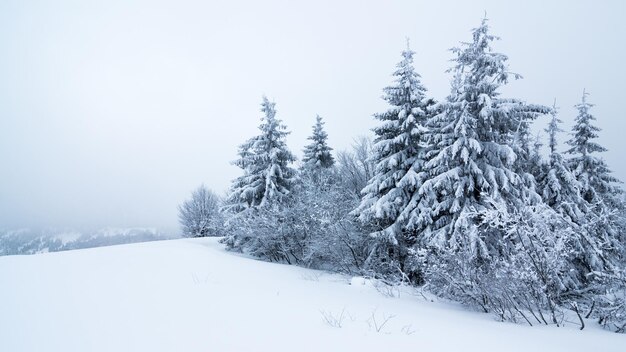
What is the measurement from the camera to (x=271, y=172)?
65.5 feet

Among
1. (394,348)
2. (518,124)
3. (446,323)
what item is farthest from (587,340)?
(518,124)

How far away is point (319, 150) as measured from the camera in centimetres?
2591

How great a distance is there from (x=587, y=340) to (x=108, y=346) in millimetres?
7824

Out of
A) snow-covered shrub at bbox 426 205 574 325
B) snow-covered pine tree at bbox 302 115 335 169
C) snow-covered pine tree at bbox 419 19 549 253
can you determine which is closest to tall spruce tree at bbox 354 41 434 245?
snow-covered pine tree at bbox 419 19 549 253

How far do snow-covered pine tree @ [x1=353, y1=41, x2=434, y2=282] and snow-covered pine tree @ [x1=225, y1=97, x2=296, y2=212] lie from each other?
25.0 feet

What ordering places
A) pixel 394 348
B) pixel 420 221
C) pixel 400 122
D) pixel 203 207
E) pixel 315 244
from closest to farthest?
pixel 394 348 < pixel 420 221 < pixel 400 122 < pixel 315 244 < pixel 203 207

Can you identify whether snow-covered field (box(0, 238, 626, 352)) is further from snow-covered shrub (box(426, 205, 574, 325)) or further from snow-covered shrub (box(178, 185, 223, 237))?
snow-covered shrub (box(178, 185, 223, 237))

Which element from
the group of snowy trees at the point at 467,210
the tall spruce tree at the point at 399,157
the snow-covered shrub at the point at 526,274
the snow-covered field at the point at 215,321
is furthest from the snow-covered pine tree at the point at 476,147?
the snow-covered field at the point at 215,321

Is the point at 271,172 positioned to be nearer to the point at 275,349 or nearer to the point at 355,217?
the point at 355,217

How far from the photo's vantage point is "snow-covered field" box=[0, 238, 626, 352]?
409cm

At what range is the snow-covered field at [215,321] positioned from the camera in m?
4.09

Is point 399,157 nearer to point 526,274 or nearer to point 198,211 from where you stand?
point 526,274

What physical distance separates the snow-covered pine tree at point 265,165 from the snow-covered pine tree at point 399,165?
7.63 metres

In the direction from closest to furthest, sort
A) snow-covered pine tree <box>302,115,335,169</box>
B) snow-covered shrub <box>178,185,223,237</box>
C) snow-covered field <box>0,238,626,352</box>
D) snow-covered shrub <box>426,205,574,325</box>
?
snow-covered field <box>0,238,626,352</box> < snow-covered shrub <box>426,205,574,325</box> < snow-covered pine tree <box>302,115,335,169</box> < snow-covered shrub <box>178,185,223,237</box>
